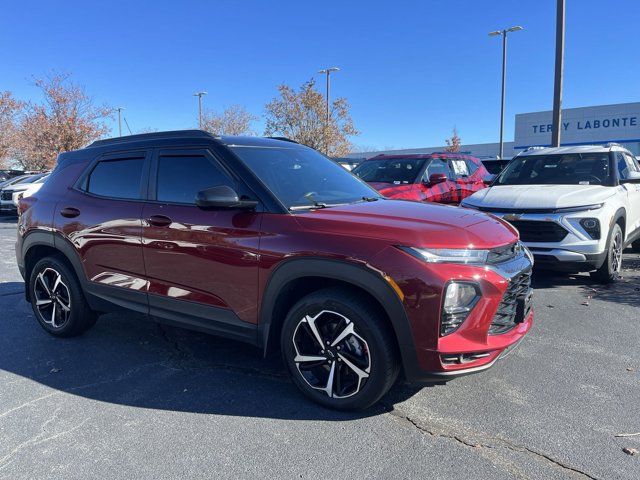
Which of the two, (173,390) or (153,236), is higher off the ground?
(153,236)

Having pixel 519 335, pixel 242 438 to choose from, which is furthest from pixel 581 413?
pixel 242 438

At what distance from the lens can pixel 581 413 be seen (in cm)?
320

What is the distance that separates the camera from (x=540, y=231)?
600 centimetres

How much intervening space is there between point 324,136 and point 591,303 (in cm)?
2510

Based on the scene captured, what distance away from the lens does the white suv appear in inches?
231

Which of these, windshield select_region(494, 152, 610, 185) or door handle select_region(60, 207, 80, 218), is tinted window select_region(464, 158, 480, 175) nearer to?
windshield select_region(494, 152, 610, 185)

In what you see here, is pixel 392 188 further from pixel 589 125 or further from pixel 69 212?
pixel 589 125

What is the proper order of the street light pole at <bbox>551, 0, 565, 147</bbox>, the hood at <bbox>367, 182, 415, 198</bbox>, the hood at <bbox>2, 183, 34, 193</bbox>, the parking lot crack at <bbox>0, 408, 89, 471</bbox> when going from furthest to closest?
1. the hood at <bbox>2, 183, 34, 193</bbox>
2. the street light pole at <bbox>551, 0, 565, 147</bbox>
3. the hood at <bbox>367, 182, 415, 198</bbox>
4. the parking lot crack at <bbox>0, 408, 89, 471</bbox>

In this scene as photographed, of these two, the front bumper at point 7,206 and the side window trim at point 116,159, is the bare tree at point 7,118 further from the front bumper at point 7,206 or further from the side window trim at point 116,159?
the side window trim at point 116,159

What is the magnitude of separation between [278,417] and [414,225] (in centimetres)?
150

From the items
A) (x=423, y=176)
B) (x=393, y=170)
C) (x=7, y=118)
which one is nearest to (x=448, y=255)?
(x=423, y=176)

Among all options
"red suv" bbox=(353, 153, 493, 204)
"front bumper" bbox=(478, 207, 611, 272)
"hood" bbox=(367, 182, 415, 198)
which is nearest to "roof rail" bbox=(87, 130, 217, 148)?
"front bumper" bbox=(478, 207, 611, 272)

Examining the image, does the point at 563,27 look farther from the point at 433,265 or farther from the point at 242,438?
the point at 242,438

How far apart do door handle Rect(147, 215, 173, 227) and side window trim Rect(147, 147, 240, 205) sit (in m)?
0.12
